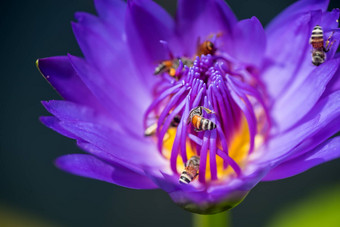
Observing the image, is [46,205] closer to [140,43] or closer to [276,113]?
[140,43]

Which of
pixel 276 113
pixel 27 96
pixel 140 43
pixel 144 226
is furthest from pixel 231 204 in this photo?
pixel 27 96

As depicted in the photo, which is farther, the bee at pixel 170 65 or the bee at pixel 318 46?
the bee at pixel 170 65

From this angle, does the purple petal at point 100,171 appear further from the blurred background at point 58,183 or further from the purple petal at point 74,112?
the blurred background at point 58,183

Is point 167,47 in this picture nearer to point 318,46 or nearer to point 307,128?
point 318,46

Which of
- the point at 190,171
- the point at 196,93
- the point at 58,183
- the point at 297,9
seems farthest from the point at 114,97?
the point at 58,183

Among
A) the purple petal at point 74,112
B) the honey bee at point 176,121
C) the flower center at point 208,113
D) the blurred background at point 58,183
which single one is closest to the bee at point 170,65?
the flower center at point 208,113

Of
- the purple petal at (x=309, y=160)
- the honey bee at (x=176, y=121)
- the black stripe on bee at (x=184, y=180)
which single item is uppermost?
the honey bee at (x=176, y=121)
